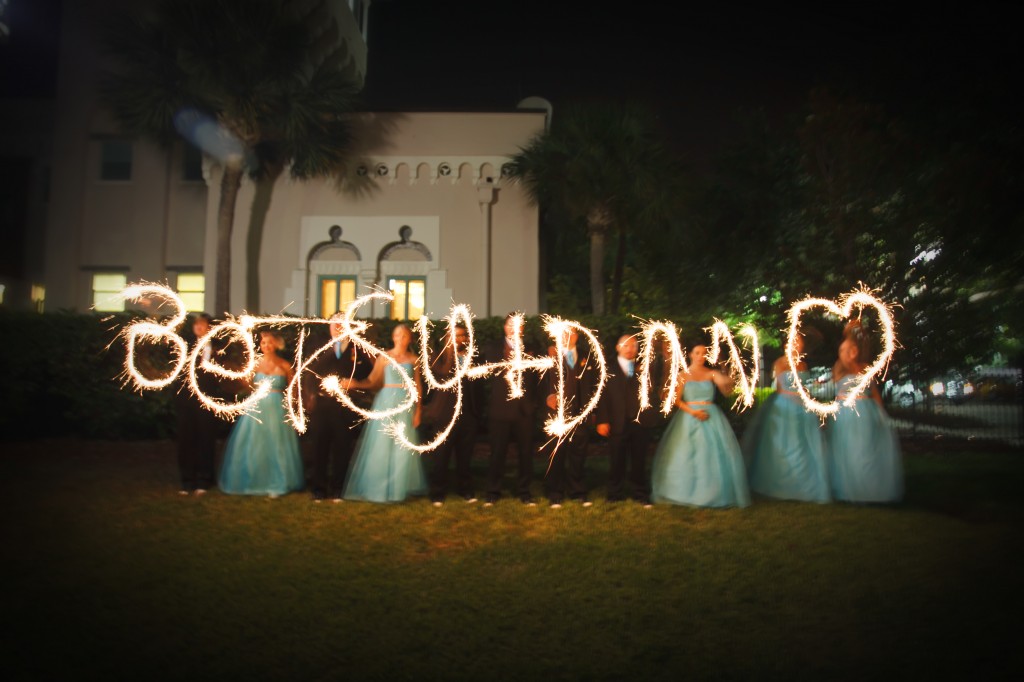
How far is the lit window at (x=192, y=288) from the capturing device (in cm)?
2284

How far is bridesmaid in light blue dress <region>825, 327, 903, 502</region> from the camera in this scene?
30.8 feet

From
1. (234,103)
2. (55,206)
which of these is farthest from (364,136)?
(55,206)

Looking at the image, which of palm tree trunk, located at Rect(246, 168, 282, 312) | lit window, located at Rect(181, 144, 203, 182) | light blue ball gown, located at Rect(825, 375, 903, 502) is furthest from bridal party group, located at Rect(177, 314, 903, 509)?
lit window, located at Rect(181, 144, 203, 182)

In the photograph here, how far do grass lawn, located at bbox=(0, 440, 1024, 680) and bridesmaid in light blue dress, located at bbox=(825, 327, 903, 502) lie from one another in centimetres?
33

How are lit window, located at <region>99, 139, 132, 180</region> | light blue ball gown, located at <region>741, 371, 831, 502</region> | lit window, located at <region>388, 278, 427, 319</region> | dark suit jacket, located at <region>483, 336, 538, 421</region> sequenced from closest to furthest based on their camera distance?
dark suit jacket, located at <region>483, 336, 538, 421</region>, light blue ball gown, located at <region>741, 371, 831, 502</region>, lit window, located at <region>388, 278, 427, 319</region>, lit window, located at <region>99, 139, 132, 180</region>

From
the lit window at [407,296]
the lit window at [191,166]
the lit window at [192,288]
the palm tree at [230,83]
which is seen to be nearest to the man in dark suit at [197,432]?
the palm tree at [230,83]

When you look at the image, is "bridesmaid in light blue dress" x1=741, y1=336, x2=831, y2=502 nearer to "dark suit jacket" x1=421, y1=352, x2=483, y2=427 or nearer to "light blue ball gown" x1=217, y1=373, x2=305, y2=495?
"dark suit jacket" x1=421, y1=352, x2=483, y2=427

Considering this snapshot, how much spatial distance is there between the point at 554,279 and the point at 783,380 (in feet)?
105

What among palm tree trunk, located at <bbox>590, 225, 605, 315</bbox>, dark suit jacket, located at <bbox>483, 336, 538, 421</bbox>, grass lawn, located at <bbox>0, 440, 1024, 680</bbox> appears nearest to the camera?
grass lawn, located at <bbox>0, 440, 1024, 680</bbox>

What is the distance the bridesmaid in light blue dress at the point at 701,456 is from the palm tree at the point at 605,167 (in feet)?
38.7

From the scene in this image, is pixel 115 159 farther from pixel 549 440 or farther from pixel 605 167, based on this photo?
pixel 549 440

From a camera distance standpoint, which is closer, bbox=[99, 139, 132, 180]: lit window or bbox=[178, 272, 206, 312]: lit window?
bbox=[178, 272, 206, 312]: lit window

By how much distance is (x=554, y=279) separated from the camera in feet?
137

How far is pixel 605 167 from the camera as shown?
20.5m
